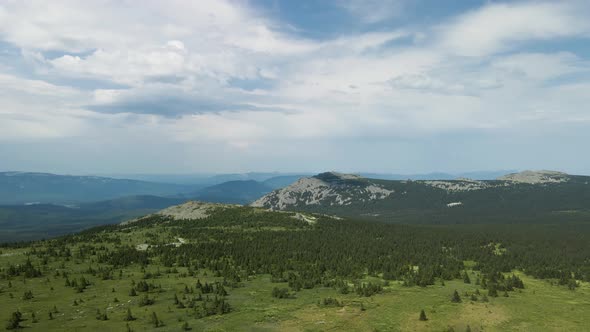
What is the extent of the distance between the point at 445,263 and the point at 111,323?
6645 cm

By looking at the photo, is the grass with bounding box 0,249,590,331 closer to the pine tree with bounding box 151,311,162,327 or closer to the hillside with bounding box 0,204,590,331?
the hillside with bounding box 0,204,590,331

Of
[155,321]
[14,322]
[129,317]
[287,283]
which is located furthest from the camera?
[287,283]

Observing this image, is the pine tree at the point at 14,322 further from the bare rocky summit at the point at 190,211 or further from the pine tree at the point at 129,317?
the bare rocky summit at the point at 190,211

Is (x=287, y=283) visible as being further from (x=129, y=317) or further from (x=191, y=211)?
(x=191, y=211)

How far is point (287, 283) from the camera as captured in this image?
5984 cm

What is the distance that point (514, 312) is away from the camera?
47438 mm

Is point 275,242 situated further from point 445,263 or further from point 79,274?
point 79,274

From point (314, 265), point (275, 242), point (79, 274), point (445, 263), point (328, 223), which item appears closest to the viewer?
point (79, 274)

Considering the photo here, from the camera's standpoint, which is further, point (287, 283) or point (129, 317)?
point (287, 283)

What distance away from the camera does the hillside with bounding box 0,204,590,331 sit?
41.5m

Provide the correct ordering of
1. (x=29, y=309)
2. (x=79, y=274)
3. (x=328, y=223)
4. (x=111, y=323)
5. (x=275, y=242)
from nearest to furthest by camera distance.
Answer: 1. (x=111, y=323)
2. (x=29, y=309)
3. (x=79, y=274)
4. (x=275, y=242)
5. (x=328, y=223)

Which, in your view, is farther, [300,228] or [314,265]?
[300,228]

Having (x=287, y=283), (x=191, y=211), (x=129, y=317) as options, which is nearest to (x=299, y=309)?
(x=287, y=283)

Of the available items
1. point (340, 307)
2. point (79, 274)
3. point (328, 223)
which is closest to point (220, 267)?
point (79, 274)
